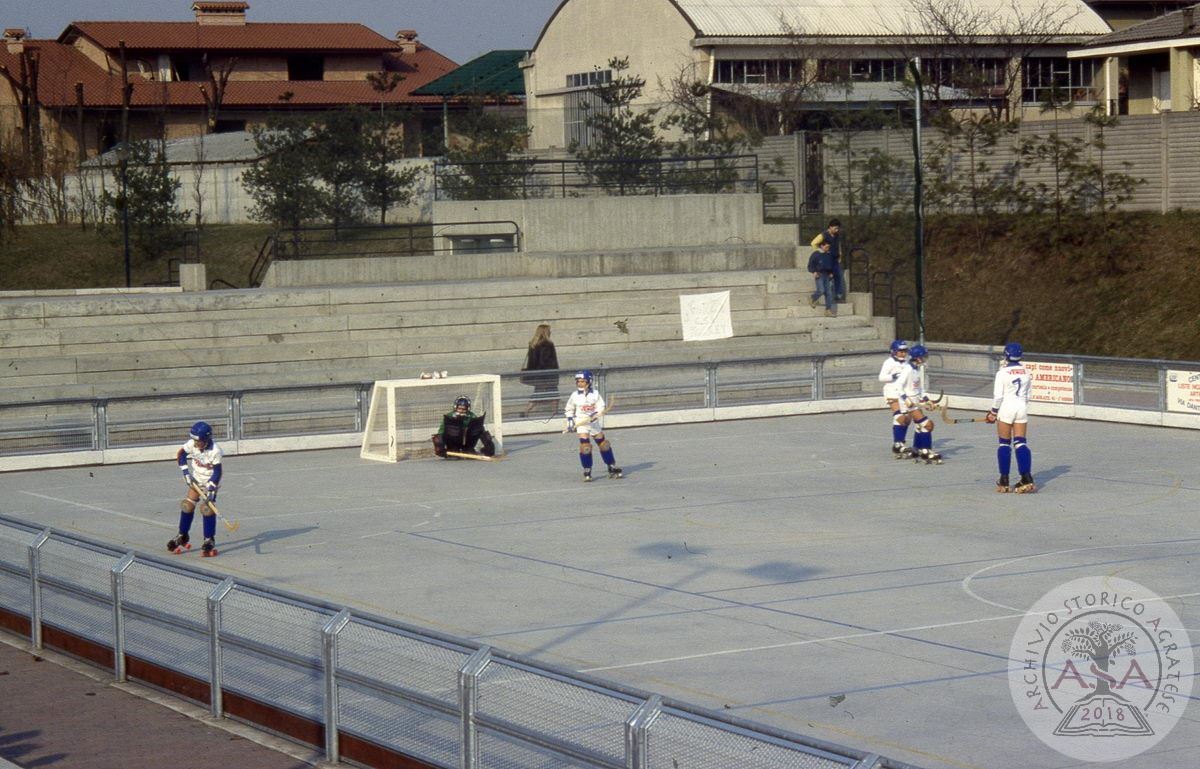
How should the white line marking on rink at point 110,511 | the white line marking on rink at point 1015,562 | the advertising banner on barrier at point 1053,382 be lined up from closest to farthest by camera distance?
the white line marking on rink at point 1015,562 → the white line marking on rink at point 110,511 → the advertising banner on barrier at point 1053,382

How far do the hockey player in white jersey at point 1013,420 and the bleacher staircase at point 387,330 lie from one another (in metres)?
13.9

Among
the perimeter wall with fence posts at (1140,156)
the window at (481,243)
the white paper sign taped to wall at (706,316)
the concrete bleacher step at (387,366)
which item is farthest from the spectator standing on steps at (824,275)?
the window at (481,243)

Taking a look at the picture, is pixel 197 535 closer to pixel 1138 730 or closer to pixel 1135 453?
pixel 1138 730

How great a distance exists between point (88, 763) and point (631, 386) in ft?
68.3

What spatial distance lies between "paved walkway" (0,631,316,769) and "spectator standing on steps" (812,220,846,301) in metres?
25.7

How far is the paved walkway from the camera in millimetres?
10727

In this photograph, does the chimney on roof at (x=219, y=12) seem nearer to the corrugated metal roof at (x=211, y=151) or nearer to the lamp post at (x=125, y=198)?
the corrugated metal roof at (x=211, y=151)

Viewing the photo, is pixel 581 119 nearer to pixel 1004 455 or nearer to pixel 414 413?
pixel 414 413

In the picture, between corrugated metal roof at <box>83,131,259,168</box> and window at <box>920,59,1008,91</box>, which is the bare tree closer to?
corrugated metal roof at <box>83,131,259,168</box>

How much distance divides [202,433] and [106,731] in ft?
22.6

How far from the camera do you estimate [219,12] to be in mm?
75188

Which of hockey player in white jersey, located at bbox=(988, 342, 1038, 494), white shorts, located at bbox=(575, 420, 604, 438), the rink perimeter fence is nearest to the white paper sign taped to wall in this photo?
white shorts, located at bbox=(575, 420, 604, 438)

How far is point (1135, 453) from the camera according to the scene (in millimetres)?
25078

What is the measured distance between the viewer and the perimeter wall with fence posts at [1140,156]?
39.5 metres
